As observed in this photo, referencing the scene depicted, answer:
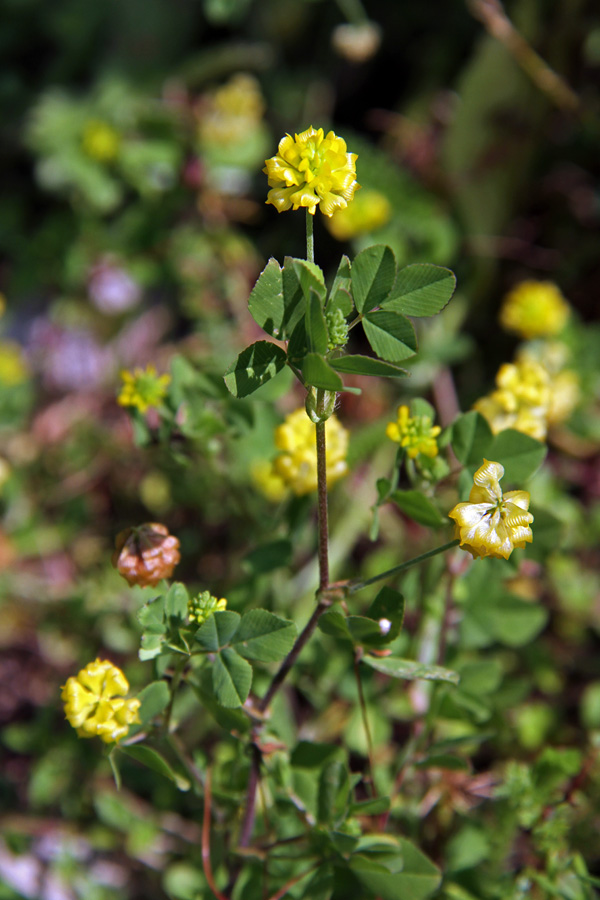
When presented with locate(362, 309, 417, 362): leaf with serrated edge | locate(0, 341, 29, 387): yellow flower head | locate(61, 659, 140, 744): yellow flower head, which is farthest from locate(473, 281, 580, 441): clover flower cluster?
locate(0, 341, 29, 387): yellow flower head

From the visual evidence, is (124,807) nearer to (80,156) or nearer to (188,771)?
(188,771)

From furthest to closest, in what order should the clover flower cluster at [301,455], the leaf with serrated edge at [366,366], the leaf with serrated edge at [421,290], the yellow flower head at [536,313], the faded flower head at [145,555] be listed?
1. the yellow flower head at [536,313]
2. the clover flower cluster at [301,455]
3. the faded flower head at [145,555]
4. the leaf with serrated edge at [421,290]
5. the leaf with serrated edge at [366,366]

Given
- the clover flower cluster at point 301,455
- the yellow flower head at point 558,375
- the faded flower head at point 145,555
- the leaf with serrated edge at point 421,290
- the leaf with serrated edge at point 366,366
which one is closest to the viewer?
the leaf with serrated edge at point 366,366

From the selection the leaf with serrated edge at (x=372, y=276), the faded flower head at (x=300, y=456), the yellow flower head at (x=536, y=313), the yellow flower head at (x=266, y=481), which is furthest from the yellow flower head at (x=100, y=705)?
the yellow flower head at (x=536, y=313)

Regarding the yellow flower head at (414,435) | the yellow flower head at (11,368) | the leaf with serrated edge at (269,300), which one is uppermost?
the leaf with serrated edge at (269,300)

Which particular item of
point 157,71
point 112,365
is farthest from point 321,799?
point 157,71

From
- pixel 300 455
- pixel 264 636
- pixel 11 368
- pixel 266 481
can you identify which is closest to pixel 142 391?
pixel 300 455

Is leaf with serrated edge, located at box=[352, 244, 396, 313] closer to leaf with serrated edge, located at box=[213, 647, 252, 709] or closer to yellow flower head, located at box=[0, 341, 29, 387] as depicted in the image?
leaf with serrated edge, located at box=[213, 647, 252, 709]

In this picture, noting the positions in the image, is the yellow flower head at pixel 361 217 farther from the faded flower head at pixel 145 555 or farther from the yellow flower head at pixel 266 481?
the faded flower head at pixel 145 555
